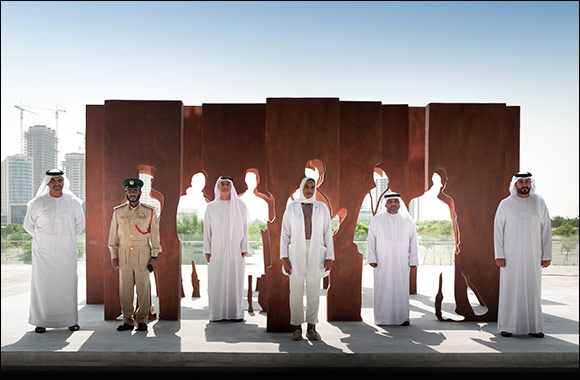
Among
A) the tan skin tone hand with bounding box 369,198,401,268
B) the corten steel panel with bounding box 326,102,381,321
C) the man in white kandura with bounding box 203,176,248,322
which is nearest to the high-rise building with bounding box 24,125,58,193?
the man in white kandura with bounding box 203,176,248,322

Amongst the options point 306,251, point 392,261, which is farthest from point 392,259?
point 306,251

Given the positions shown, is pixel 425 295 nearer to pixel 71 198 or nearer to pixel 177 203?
pixel 177 203

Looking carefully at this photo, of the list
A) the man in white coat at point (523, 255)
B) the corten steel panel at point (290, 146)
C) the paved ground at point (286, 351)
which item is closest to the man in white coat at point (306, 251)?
the paved ground at point (286, 351)

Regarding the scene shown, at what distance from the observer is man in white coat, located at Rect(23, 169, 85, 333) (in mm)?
5719

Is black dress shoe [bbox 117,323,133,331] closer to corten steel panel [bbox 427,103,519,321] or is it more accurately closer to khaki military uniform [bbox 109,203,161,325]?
khaki military uniform [bbox 109,203,161,325]

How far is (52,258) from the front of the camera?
5770mm

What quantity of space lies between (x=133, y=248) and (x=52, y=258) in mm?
981

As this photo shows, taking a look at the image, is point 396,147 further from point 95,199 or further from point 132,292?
point 95,199

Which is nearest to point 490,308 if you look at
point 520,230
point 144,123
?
point 520,230

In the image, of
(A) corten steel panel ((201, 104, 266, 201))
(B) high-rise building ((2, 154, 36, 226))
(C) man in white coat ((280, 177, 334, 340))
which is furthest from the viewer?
(B) high-rise building ((2, 154, 36, 226))

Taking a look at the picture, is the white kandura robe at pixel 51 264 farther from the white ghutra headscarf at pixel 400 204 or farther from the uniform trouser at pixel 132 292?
the white ghutra headscarf at pixel 400 204

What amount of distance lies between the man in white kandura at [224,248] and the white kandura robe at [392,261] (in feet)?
5.88

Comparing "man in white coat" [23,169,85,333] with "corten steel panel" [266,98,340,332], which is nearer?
"man in white coat" [23,169,85,333]

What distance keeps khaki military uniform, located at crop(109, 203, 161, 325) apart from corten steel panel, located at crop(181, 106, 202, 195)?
1.46 m
